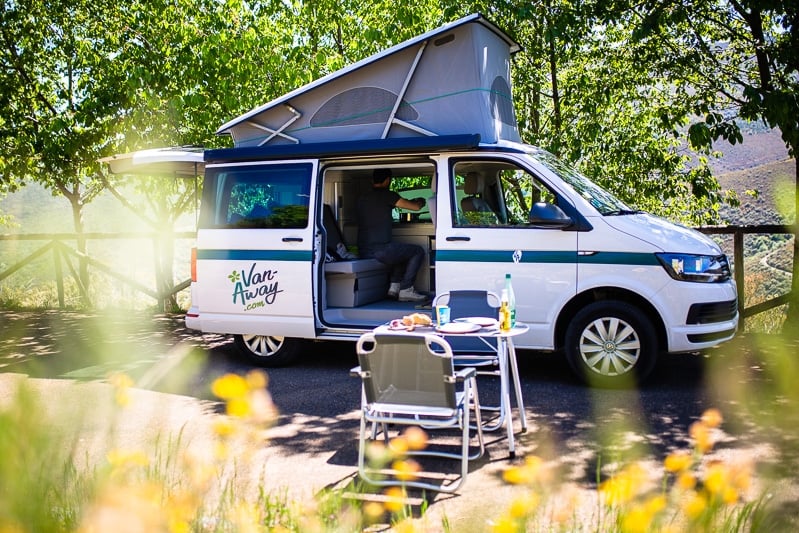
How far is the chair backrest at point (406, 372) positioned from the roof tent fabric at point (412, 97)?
3.52 meters

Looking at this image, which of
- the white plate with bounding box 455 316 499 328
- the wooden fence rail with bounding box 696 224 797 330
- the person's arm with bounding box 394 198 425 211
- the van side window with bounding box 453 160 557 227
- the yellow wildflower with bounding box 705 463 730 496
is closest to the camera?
the yellow wildflower with bounding box 705 463 730 496

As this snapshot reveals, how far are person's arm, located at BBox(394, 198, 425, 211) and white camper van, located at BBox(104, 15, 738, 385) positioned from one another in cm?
27

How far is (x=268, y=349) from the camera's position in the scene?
8562 millimetres

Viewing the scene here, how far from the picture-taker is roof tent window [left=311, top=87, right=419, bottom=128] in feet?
26.8

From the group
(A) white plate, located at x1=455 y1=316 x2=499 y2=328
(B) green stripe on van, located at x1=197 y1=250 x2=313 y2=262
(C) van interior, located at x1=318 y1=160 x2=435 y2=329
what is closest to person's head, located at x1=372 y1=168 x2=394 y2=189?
(C) van interior, located at x1=318 y1=160 x2=435 y2=329

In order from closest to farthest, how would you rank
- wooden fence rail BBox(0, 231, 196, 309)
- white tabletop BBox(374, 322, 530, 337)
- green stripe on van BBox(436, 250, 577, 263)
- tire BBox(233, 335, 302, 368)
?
white tabletop BBox(374, 322, 530, 337)
green stripe on van BBox(436, 250, 577, 263)
tire BBox(233, 335, 302, 368)
wooden fence rail BBox(0, 231, 196, 309)

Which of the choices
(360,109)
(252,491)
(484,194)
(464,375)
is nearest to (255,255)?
(360,109)

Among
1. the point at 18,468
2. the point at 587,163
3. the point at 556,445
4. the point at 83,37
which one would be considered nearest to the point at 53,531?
the point at 18,468

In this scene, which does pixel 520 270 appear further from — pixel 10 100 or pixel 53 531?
pixel 10 100

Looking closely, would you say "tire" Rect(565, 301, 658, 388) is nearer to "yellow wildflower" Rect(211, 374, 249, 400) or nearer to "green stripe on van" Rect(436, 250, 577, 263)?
"green stripe on van" Rect(436, 250, 577, 263)

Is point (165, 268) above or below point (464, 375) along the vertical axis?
above

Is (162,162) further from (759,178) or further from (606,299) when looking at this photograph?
(759,178)

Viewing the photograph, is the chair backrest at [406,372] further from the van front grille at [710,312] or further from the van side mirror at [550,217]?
the van front grille at [710,312]

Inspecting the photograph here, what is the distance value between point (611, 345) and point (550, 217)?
1255 mm
